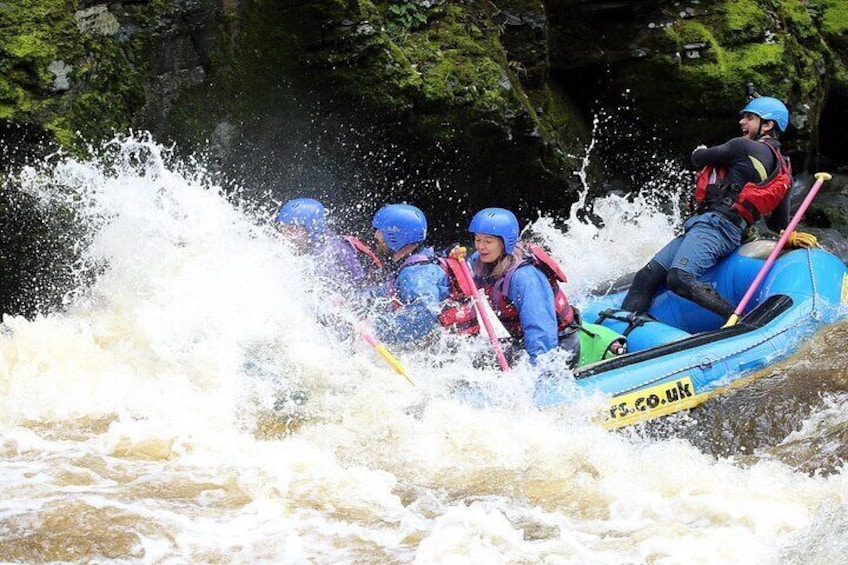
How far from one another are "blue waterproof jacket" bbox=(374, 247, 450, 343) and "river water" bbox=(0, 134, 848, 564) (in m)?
0.14

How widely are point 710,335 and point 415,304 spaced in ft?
6.14

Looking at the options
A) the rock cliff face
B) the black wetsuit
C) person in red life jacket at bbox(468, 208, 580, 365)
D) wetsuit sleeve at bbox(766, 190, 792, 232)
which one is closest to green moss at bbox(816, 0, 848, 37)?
the rock cliff face

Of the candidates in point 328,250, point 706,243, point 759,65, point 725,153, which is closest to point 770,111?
point 725,153

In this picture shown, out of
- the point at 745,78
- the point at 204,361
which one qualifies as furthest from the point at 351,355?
the point at 745,78

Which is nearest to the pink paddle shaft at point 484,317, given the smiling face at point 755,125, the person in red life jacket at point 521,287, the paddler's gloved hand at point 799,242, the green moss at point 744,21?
the person in red life jacket at point 521,287

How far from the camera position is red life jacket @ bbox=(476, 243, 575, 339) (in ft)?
19.7

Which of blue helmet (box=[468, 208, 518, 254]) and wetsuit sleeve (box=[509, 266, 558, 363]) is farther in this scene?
blue helmet (box=[468, 208, 518, 254])

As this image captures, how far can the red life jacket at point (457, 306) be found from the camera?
605 cm

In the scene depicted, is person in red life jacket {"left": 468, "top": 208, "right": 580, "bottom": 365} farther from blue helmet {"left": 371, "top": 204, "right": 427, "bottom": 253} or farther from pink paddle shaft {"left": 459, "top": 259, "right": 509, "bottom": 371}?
blue helmet {"left": 371, "top": 204, "right": 427, "bottom": 253}

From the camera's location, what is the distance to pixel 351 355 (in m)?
6.30

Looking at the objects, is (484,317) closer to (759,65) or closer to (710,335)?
(710,335)

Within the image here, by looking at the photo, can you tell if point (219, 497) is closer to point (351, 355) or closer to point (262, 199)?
point (351, 355)

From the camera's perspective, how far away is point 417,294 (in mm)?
6184

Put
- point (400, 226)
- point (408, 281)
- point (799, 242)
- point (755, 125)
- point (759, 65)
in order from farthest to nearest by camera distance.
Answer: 1. point (759, 65)
2. point (755, 125)
3. point (799, 242)
4. point (400, 226)
5. point (408, 281)
